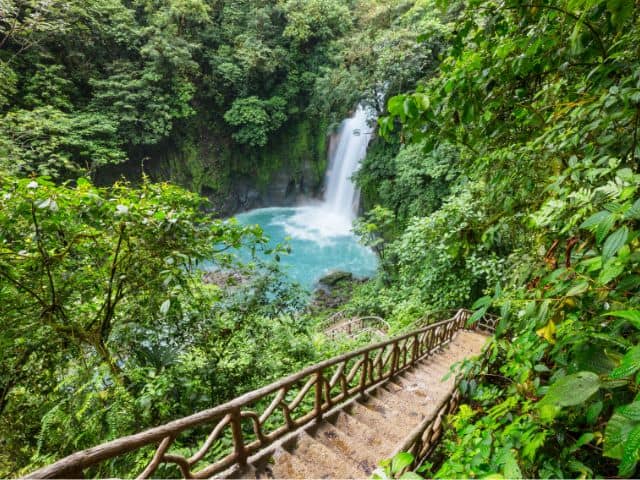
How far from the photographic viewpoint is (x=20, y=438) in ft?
12.1

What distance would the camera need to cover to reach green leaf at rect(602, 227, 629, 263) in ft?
3.02

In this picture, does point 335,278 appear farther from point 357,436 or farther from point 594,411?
point 594,411

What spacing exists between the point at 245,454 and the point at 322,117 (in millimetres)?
19859

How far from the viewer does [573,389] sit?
95cm

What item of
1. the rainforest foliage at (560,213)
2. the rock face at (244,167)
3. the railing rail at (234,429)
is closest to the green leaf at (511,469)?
the rainforest foliage at (560,213)

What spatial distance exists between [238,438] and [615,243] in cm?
294

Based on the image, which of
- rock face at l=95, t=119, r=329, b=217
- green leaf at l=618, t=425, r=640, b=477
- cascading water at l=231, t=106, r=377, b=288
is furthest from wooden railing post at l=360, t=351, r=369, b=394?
rock face at l=95, t=119, r=329, b=217

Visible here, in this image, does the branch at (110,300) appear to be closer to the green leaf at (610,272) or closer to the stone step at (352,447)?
the stone step at (352,447)

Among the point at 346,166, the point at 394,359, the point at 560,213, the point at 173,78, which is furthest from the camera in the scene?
the point at 346,166

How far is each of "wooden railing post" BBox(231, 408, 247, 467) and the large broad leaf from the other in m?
2.37

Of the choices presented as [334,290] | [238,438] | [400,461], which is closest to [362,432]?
[238,438]

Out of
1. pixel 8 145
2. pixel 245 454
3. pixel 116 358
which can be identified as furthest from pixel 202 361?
pixel 8 145

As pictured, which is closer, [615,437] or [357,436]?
[615,437]

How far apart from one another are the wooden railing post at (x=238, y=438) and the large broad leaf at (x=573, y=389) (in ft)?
7.78
